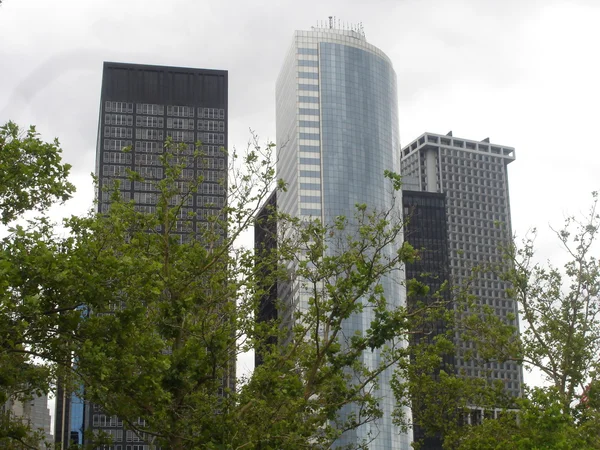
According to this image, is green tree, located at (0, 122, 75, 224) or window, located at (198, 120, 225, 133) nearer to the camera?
green tree, located at (0, 122, 75, 224)

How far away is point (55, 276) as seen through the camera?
2353 centimetres

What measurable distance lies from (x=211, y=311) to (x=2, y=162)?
9.49m

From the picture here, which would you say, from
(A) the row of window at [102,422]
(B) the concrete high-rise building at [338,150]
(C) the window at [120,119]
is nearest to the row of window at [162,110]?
(C) the window at [120,119]

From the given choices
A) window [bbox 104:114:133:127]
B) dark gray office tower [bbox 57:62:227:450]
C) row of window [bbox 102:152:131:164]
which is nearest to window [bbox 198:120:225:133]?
dark gray office tower [bbox 57:62:227:450]

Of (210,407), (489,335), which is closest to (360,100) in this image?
(489,335)

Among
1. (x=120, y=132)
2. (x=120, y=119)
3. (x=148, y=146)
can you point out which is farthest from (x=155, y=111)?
(x=120, y=132)

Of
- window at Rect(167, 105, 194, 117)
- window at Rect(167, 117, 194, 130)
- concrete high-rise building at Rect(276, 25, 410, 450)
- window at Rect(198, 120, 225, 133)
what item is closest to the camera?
window at Rect(167, 117, 194, 130)

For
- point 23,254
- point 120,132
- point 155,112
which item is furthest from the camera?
point 155,112

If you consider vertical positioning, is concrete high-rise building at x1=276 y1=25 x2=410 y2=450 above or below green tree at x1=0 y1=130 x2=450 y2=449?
above

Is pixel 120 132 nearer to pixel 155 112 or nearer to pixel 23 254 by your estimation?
pixel 155 112

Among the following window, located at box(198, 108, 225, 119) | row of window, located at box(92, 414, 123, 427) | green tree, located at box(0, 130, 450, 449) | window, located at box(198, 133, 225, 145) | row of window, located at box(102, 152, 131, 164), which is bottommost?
green tree, located at box(0, 130, 450, 449)

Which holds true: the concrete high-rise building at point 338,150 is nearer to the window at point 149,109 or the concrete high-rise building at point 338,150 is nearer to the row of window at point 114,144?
the window at point 149,109

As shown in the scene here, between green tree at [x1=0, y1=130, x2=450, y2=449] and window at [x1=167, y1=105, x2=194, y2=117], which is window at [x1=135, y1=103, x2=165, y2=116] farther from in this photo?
green tree at [x1=0, y1=130, x2=450, y2=449]

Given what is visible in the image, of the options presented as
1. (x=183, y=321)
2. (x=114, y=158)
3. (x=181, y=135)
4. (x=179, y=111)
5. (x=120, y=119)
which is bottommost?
(x=183, y=321)
